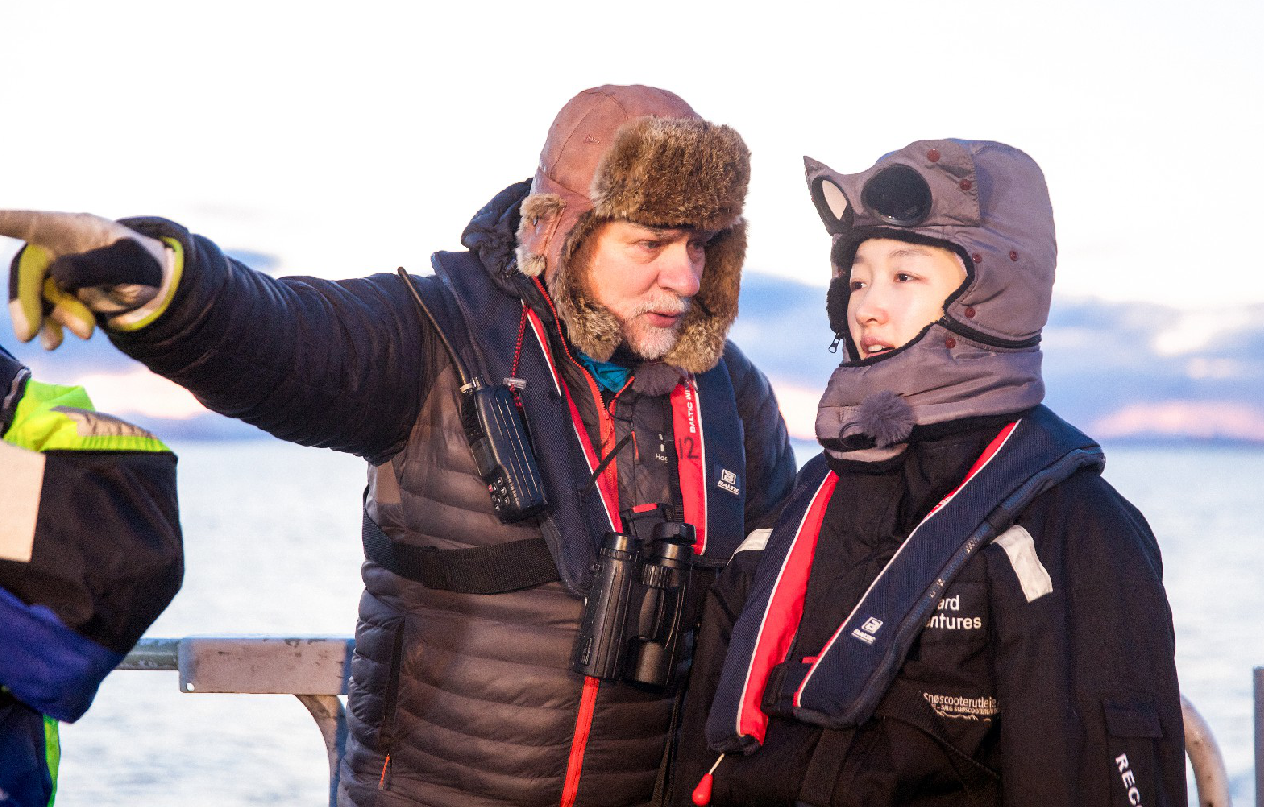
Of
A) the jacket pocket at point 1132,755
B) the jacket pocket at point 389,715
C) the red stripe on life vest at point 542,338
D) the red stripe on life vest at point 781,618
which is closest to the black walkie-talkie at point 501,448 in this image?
the red stripe on life vest at point 542,338

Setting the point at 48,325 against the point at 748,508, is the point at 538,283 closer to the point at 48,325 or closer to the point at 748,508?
the point at 748,508

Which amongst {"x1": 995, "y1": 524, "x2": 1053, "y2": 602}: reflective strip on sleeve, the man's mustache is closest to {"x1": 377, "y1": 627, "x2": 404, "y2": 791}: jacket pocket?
the man's mustache

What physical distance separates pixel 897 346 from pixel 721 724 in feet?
2.26

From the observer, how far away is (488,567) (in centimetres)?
206

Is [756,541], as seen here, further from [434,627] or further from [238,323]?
[238,323]

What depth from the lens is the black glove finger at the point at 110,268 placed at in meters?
1.31

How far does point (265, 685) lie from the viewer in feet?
8.79

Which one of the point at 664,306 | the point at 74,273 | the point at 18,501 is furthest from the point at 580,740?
the point at 74,273

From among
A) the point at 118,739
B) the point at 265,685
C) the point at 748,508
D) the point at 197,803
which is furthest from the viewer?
the point at 118,739

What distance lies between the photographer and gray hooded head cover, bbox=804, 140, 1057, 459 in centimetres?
185

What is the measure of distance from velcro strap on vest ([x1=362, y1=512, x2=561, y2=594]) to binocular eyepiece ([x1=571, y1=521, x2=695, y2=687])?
106 millimetres

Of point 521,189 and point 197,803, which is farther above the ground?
point 521,189

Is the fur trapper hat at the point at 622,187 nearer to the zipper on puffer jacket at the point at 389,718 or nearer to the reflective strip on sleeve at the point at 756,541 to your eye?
the reflective strip on sleeve at the point at 756,541

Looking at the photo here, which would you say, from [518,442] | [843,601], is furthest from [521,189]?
[843,601]
